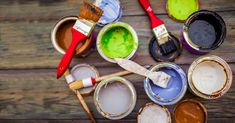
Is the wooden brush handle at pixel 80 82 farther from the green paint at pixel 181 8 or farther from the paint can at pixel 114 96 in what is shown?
the green paint at pixel 181 8

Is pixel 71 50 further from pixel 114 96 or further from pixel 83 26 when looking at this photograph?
pixel 114 96

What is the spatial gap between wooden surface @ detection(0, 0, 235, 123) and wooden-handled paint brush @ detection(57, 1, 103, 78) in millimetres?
150

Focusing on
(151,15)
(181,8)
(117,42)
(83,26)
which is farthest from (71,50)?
(181,8)

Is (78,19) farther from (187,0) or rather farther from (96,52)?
(187,0)

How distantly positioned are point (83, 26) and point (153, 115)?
41 centimetres

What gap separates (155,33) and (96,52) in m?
0.24

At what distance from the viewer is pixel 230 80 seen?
138cm

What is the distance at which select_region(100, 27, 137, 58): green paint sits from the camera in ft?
4.85

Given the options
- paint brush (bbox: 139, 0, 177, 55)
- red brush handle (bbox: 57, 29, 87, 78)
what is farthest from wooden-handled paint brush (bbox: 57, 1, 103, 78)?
paint brush (bbox: 139, 0, 177, 55)

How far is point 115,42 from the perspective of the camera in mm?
1499

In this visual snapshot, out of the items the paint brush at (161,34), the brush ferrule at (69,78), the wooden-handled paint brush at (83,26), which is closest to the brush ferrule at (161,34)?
the paint brush at (161,34)

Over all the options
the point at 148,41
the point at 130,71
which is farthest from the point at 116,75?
the point at 148,41

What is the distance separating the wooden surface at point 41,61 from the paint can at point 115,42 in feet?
0.16

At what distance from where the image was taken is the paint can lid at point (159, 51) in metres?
1.48
